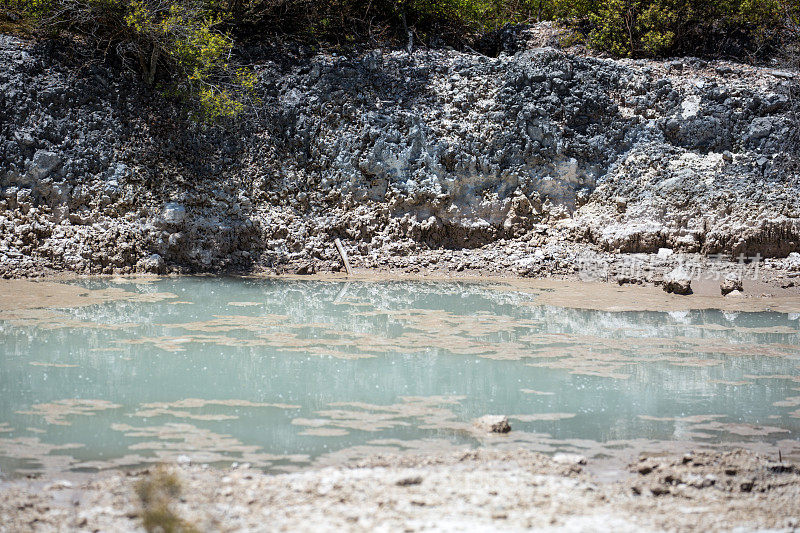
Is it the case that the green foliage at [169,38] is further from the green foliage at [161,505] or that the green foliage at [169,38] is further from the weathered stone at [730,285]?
the green foliage at [161,505]

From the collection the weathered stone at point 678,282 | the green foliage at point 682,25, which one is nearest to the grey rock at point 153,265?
the weathered stone at point 678,282

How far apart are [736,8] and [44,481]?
16.4m

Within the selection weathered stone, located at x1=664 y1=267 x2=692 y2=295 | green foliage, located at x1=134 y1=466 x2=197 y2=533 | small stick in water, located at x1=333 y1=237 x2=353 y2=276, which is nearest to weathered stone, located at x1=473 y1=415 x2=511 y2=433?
green foliage, located at x1=134 y1=466 x2=197 y2=533

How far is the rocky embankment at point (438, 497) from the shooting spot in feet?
12.5

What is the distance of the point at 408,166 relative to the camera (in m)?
14.1

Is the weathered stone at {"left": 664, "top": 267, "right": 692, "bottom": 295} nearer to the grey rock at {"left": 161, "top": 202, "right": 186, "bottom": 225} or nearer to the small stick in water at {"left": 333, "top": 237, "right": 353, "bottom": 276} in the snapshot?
the small stick in water at {"left": 333, "top": 237, "right": 353, "bottom": 276}

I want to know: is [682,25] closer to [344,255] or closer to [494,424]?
[344,255]

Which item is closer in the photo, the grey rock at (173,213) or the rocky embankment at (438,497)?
the rocky embankment at (438,497)

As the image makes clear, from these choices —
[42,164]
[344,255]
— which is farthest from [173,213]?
[344,255]

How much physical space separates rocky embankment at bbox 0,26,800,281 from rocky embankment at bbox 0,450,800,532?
27.9ft

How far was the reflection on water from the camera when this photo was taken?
209 inches

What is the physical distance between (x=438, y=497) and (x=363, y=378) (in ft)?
9.23

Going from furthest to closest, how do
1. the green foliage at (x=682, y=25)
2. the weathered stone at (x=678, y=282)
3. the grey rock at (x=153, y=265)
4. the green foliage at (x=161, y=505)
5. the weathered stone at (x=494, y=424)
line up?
the green foliage at (x=682, y=25)
the grey rock at (x=153, y=265)
the weathered stone at (x=678, y=282)
the weathered stone at (x=494, y=424)
the green foliage at (x=161, y=505)

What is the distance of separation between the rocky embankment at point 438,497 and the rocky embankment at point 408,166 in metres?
8.50
